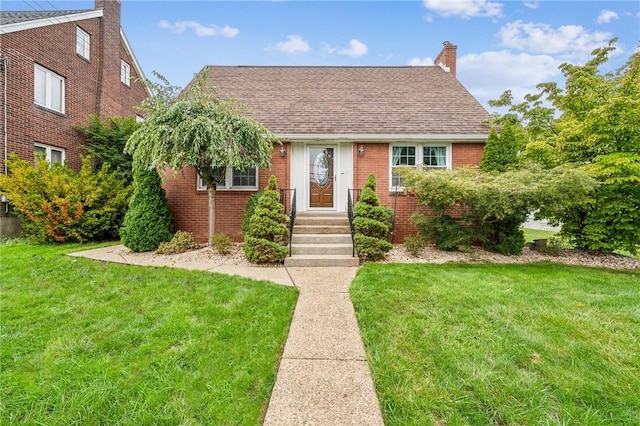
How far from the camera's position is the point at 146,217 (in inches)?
267

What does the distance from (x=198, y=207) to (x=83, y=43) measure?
9760 mm

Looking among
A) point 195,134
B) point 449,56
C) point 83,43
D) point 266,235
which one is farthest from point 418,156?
point 83,43

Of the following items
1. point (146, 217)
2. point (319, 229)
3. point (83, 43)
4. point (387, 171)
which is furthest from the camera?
point (83, 43)

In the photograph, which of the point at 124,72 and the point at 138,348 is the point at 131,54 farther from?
the point at 138,348

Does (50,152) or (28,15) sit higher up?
(28,15)

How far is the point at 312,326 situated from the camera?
3.27 metres

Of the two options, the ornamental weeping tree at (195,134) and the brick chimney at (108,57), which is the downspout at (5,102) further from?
the ornamental weeping tree at (195,134)

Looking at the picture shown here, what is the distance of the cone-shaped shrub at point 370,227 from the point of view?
20.1 feet

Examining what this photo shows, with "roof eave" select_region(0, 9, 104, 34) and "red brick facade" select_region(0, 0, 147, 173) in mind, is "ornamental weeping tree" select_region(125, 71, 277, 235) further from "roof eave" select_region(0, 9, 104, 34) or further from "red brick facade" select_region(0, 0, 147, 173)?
"roof eave" select_region(0, 9, 104, 34)

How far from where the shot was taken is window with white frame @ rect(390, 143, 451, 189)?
27.4 feet

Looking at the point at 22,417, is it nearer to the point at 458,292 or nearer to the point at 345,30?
the point at 458,292

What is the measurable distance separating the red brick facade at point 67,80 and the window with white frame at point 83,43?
165mm

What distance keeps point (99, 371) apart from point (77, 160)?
11899mm

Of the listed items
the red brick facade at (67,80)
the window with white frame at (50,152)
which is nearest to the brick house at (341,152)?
the red brick facade at (67,80)
